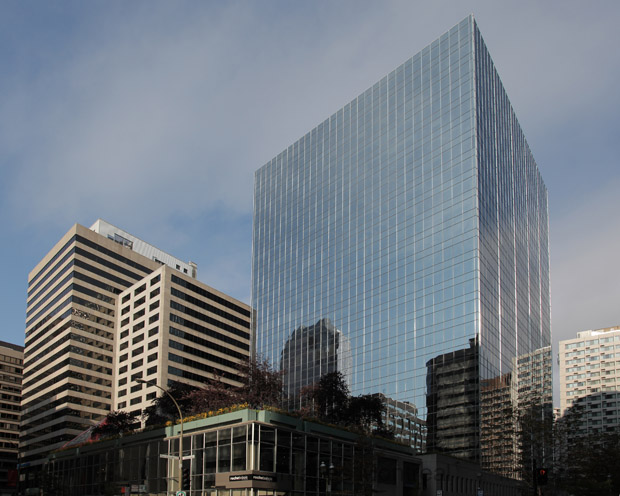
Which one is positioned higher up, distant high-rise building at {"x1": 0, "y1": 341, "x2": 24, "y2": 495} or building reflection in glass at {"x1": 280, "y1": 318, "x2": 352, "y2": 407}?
building reflection in glass at {"x1": 280, "y1": 318, "x2": 352, "y2": 407}

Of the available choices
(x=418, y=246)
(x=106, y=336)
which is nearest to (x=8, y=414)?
(x=106, y=336)

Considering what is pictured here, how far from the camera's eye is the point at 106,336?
154250 millimetres

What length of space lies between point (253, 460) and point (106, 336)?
110494 millimetres

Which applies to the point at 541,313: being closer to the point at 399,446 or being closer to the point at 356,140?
the point at 356,140

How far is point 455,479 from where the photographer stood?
86.6 metres

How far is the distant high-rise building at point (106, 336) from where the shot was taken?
143 m

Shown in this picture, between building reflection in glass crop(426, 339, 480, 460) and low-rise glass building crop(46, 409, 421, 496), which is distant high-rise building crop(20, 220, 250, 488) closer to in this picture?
building reflection in glass crop(426, 339, 480, 460)

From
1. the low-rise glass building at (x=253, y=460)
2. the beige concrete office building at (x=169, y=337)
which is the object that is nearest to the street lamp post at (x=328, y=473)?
the low-rise glass building at (x=253, y=460)

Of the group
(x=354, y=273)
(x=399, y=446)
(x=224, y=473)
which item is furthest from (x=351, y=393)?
(x=224, y=473)

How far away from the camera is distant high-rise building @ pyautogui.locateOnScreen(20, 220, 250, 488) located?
5620 inches

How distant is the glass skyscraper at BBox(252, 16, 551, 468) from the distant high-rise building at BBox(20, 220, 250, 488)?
14.7 meters

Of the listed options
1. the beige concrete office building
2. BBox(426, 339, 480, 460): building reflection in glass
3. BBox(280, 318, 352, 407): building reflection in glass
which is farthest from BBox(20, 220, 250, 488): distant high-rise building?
BBox(426, 339, 480, 460): building reflection in glass

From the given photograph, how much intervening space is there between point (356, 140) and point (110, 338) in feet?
245

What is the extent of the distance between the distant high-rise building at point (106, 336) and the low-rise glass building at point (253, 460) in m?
69.3
